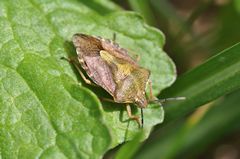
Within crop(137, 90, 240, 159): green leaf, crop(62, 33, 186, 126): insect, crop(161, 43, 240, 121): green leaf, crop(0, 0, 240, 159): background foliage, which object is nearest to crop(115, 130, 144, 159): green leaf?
crop(0, 0, 240, 159): background foliage

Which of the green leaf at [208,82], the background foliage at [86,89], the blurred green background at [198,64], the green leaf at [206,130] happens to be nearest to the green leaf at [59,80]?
the background foliage at [86,89]

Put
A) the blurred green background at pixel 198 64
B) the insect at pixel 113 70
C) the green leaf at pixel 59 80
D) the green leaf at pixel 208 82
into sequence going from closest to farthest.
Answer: the green leaf at pixel 59 80 < the green leaf at pixel 208 82 < the insect at pixel 113 70 < the blurred green background at pixel 198 64

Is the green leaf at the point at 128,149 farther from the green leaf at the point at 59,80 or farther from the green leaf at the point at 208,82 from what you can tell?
the green leaf at the point at 208,82

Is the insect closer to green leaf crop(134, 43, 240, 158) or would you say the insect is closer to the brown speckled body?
the brown speckled body

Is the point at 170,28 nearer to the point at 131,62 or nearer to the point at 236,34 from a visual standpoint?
A: the point at 236,34

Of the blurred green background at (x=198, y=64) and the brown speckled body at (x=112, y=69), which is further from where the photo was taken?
the blurred green background at (x=198, y=64)

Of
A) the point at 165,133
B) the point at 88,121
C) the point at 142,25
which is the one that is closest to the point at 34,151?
the point at 88,121

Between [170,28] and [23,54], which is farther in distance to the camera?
[170,28]

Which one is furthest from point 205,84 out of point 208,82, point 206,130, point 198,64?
point 206,130
